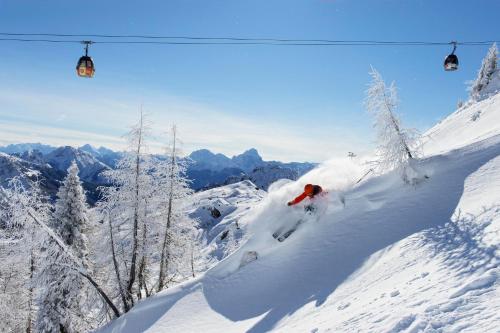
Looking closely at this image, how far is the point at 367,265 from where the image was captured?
46.9ft

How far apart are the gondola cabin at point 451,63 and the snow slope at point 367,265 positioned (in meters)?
4.56

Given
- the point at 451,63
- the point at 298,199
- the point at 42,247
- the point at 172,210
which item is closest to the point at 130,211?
the point at 172,210

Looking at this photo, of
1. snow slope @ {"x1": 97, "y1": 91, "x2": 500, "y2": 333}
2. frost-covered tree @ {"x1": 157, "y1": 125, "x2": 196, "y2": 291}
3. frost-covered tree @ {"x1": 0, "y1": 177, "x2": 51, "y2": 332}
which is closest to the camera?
snow slope @ {"x1": 97, "y1": 91, "x2": 500, "y2": 333}

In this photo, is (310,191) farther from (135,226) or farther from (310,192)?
(135,226)

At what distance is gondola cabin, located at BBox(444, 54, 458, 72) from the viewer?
57.2 ft

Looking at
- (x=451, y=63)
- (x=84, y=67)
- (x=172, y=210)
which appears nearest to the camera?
(x=84, y=67)

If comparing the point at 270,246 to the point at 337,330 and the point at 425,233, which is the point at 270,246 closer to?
the point at 425,233

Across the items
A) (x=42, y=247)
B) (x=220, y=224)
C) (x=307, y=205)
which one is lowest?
(x=220, y=224)

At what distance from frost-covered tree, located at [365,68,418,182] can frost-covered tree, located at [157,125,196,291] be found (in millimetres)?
13388

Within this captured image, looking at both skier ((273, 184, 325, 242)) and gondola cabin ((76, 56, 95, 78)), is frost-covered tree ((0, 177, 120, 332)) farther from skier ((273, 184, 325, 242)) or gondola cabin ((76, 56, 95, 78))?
skier ((273, 184, 325, 242))

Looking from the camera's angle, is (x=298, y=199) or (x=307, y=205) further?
(x=298, y=199)

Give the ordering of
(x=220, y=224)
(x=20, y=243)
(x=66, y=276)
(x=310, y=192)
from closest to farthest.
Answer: (x=20, y=243) < (x=310, y=192) < (x=66, y=276) < (x=220, y=224)

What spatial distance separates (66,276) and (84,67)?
52.7ft

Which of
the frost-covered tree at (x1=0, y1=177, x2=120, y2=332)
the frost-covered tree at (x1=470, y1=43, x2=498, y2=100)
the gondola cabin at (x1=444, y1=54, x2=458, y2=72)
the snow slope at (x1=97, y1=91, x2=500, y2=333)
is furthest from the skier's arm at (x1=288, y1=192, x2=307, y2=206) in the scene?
the frost-covered tree at (x1=470, y1=43, x2=498, y2=100)
